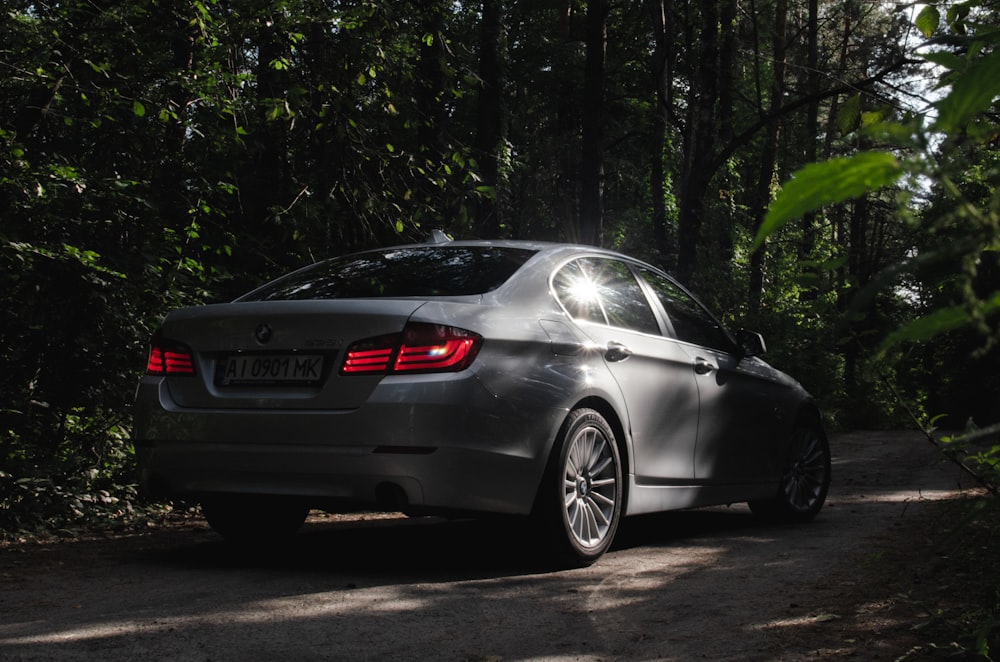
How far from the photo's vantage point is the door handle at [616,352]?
232 inches

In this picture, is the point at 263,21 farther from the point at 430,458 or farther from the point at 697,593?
the point at 697,593

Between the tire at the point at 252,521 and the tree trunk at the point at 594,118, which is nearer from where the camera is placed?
the tire at the point at 252,521

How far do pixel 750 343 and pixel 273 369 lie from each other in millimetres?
3596

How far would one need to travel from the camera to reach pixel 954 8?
11.9ft

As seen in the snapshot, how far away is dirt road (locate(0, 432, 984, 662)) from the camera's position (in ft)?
12.9

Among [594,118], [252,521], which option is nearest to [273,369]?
[252,521]

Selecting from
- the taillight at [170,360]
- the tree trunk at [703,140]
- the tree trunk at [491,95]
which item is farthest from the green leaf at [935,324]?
the tree trunk at [703,140]

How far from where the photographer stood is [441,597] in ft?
15.8

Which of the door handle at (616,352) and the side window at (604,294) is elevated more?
the side window at (604,294)

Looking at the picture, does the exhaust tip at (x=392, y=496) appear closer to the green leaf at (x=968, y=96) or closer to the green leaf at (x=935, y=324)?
the green leaf at (x=935, y=324)

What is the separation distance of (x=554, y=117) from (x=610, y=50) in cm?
267

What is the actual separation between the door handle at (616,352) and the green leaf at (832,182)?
4487mm

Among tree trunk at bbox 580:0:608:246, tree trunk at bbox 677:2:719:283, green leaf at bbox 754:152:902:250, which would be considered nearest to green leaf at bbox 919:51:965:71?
green leaf at bbox 754:152:902:250

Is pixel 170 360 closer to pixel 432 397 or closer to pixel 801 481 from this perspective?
pixel 432 397
